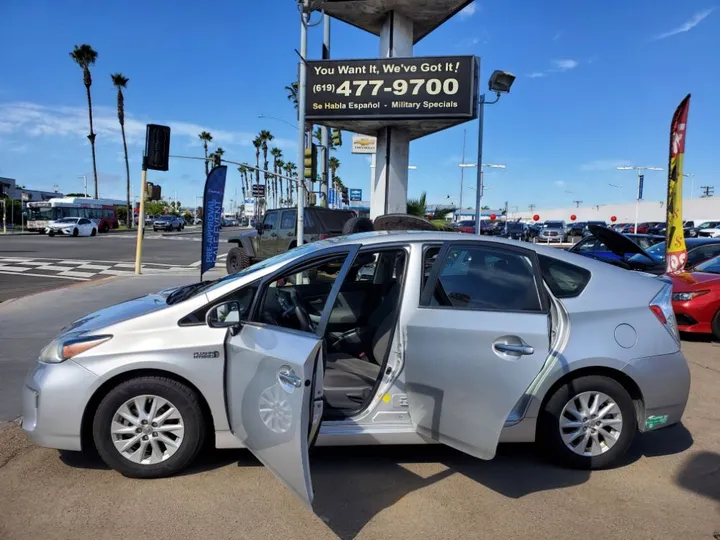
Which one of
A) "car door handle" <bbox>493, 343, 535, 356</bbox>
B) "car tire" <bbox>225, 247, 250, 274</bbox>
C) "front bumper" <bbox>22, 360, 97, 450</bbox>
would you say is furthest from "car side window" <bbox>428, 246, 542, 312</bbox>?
"car tire" <bbox>225, 247, 250, 274</bbox>

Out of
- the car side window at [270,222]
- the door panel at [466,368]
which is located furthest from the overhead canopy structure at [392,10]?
the door panel at [466,368]

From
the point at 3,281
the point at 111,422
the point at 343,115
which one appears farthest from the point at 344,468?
the point at 3,281

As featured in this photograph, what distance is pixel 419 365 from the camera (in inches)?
→ 138

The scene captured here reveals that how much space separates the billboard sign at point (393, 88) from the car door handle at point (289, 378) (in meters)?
10.3

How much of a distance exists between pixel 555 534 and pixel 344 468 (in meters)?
1.43

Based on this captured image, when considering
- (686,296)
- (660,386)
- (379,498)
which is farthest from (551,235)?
(379,498)

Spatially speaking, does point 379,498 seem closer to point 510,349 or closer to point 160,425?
point 510,349

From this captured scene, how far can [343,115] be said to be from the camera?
12.5m

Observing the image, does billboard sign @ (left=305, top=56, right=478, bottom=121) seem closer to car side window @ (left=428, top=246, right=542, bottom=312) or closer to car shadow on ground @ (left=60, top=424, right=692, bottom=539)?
car side window @ (left=428, top=246, right=542, bottom=312)

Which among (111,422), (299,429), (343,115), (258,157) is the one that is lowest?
(111,422)

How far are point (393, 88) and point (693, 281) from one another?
290 inches

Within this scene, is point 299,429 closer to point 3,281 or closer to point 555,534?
point 555,534

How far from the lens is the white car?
3784cm

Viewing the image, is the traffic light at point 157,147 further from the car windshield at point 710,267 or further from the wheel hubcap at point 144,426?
the car windshield at point 710,267
